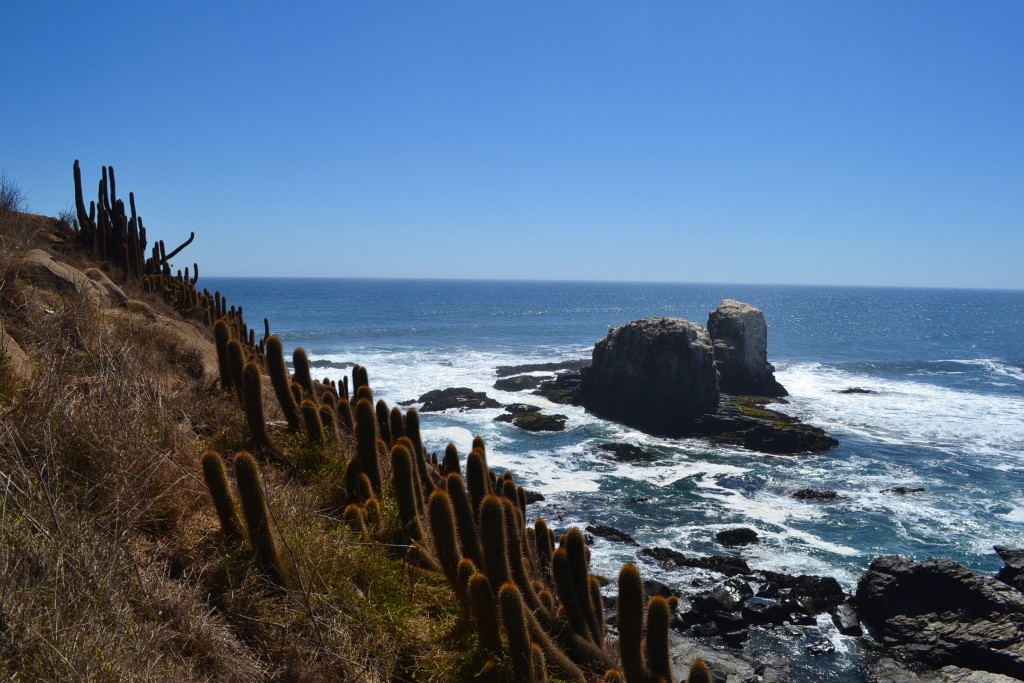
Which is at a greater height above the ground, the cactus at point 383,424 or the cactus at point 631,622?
the cactus at point 383,424

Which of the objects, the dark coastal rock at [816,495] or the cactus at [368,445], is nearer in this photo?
the cactus at [368,445]

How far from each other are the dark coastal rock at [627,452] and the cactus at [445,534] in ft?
84.6

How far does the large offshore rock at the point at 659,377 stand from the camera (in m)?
38.2

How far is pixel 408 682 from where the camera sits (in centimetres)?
528

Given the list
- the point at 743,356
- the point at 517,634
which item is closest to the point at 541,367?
the point at 743,356

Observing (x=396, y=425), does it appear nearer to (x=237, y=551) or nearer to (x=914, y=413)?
(x=237, y=551)

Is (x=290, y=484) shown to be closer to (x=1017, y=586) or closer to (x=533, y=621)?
(x=533, y=621)

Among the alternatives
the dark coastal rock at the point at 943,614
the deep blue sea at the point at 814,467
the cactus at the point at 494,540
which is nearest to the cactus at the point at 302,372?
the cactus at the point at 494,540

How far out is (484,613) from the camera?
17.9 feet

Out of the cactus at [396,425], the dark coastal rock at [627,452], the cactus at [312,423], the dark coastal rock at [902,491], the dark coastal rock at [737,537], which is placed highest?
the cactus at [312,423]

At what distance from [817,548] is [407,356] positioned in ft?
153

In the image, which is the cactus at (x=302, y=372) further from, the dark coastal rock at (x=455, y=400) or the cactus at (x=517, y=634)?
the dark coastal rock at (x=455, y=400)

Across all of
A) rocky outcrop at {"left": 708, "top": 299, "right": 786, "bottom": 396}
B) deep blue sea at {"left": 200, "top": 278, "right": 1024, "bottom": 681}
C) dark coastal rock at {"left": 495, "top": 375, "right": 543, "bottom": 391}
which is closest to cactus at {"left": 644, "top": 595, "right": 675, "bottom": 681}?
deep blue sea at {"left": 200, "top": 278, "right": 1024, "bottom": 681}

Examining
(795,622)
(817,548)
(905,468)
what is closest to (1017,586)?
(817,548)
